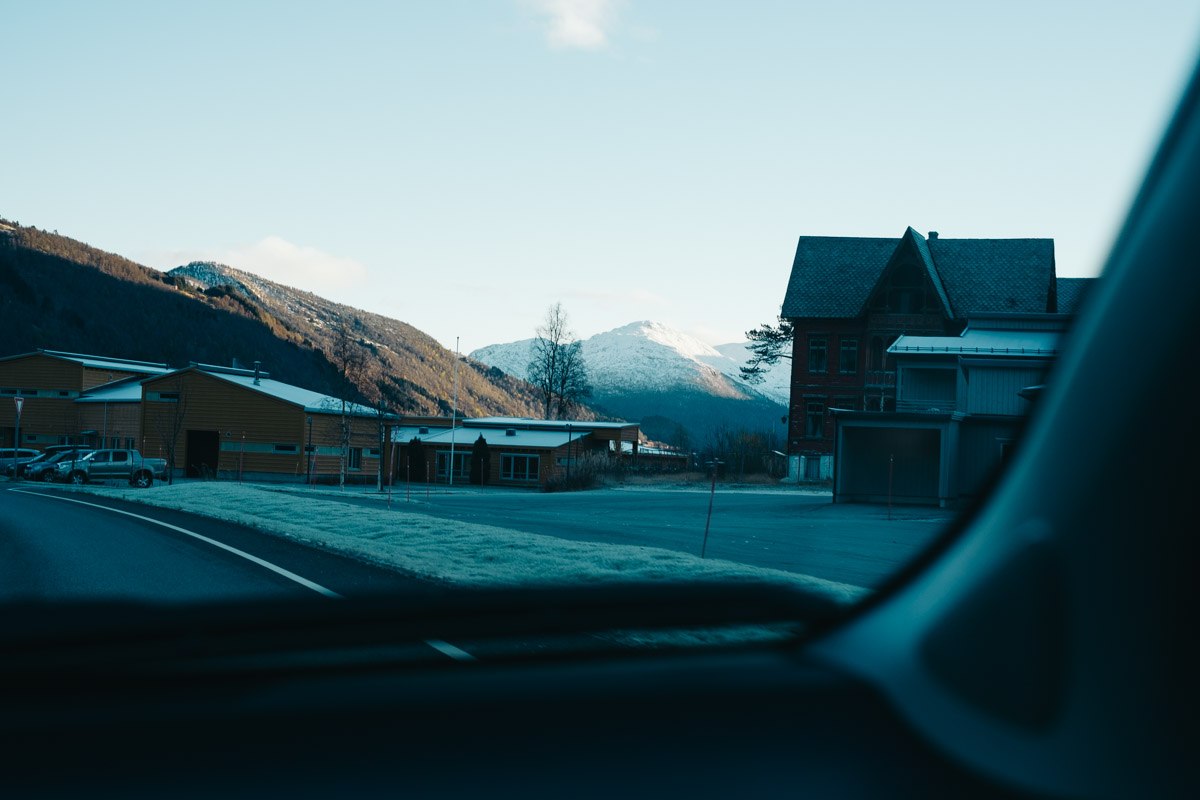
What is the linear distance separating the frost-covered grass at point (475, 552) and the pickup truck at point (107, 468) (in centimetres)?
2320

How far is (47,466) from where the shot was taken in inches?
1774

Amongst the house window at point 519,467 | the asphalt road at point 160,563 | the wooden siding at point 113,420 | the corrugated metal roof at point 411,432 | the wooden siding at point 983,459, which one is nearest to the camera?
the wooden siding at point 983,459

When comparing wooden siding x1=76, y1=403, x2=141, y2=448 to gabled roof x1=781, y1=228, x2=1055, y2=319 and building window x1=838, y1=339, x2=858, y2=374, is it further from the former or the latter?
building window x1=838, y1=339, x2=858, y2=374

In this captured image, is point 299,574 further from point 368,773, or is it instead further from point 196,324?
point 196,324

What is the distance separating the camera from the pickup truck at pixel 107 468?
4362 centimetres

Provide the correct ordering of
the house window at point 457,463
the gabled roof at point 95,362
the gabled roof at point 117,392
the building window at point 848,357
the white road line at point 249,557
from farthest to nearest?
the gabled roof at point 95,362 → the gabled roof at point 117,392 → the house window at point 457,463 → the building window at point 848,357 → the white road line at point 249,557

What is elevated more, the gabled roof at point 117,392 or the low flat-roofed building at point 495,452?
the gabled roof at point 117,392

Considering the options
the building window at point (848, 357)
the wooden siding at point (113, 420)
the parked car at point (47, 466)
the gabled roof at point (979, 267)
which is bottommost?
the parked car at point (47, 466)

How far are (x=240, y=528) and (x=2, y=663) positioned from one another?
1763cm

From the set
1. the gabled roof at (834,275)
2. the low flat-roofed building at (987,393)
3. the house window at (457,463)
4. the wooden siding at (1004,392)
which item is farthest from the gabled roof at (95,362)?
the wooden siding at (1004,392)

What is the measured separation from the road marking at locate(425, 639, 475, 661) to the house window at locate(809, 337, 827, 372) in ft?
156

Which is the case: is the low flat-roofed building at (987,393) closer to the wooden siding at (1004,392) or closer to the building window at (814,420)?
the wooden siding at (1004,392)

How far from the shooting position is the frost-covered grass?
33.6 ft

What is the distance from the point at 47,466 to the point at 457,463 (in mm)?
26052
